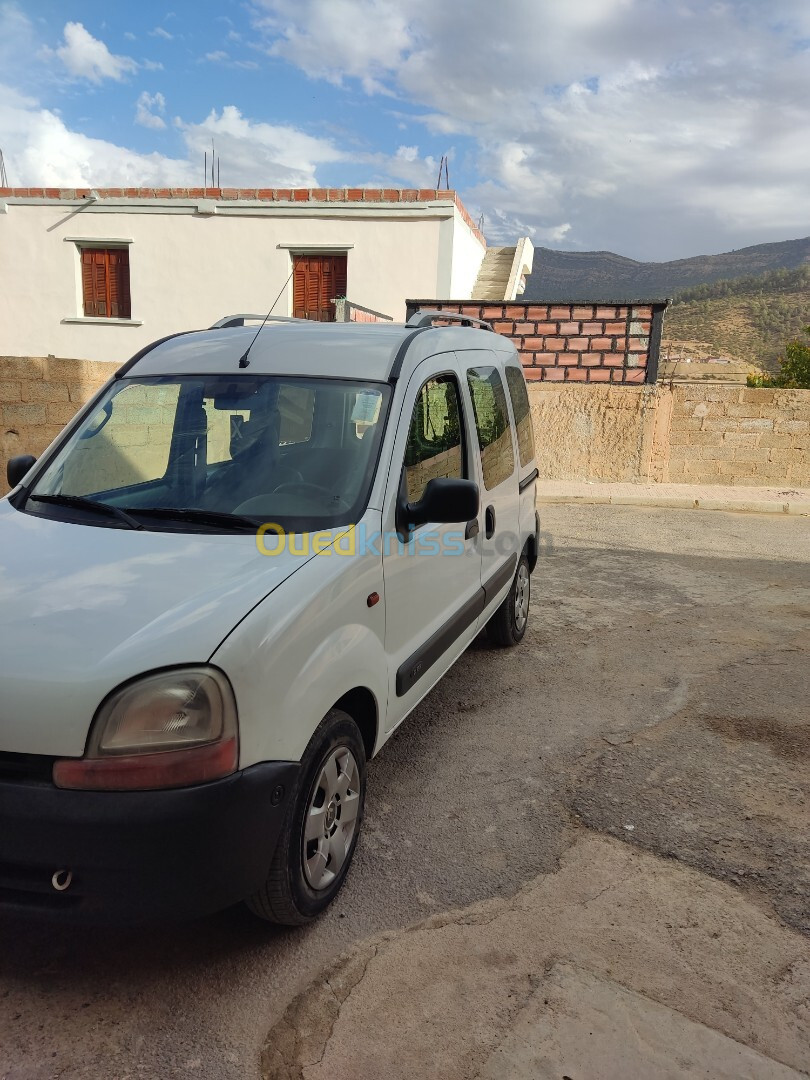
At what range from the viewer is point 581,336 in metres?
11.5

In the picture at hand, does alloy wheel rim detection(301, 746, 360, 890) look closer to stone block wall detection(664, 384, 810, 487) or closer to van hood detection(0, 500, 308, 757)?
van hood detection(0, 500, 308, 757)

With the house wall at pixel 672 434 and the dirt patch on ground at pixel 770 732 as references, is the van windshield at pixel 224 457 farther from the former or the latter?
the house wall at pixel 672 434

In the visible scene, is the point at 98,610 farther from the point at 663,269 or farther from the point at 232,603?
the point at 663,269

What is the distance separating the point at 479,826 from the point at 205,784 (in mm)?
1475

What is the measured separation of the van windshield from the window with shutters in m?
16.0

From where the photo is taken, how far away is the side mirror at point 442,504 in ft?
9.34

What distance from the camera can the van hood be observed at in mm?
1923

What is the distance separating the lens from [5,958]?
231 centimetres

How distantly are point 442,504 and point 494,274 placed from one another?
18.7m

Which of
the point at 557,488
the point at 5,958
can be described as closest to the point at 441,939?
the point at 5,958

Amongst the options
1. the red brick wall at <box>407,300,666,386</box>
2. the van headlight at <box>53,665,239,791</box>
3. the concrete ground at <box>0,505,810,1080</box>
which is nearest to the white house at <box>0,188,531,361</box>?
the red brick wall at <box>407,300,666,386</box>

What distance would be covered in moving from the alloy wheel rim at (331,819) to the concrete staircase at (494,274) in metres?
16.9

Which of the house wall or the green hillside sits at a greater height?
the green hillside

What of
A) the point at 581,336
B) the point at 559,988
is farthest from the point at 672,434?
the point at 559,988
